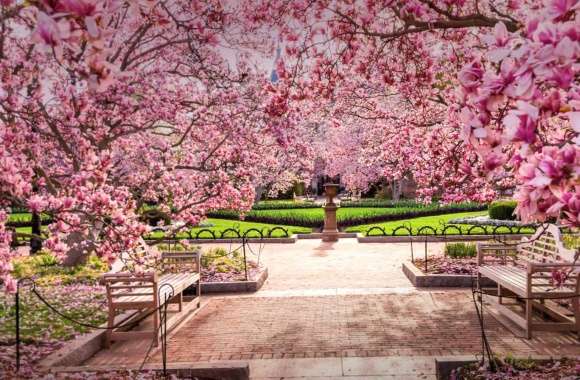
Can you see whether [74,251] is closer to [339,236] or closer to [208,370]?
[208,370]

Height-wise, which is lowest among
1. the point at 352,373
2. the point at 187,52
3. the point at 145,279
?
the point at 352,373

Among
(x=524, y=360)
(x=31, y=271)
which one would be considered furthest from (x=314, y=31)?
(x=31, y=271)

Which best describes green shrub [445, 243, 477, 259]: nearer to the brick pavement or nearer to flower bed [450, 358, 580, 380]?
the brick pavement

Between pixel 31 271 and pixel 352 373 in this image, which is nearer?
pixel 352 373

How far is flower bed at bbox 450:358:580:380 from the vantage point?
4543 millimetres

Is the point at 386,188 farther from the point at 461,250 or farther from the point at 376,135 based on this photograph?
the point at 461,250

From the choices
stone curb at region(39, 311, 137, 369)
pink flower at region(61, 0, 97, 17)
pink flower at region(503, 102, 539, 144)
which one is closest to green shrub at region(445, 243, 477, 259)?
stone curb at region(39, 311, 137, 369)

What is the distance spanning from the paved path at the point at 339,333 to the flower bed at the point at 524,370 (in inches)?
22.5

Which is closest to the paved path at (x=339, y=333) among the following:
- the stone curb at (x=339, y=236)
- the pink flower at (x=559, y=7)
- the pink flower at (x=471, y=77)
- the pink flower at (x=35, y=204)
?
the pink flower at (x=35, y=204)

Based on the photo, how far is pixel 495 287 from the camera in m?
9.41

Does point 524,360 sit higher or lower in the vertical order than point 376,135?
lower

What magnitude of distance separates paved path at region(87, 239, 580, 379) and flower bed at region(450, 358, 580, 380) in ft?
1.88

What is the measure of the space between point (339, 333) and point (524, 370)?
2.62 meters

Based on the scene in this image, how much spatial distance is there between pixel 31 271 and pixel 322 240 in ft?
31.7
